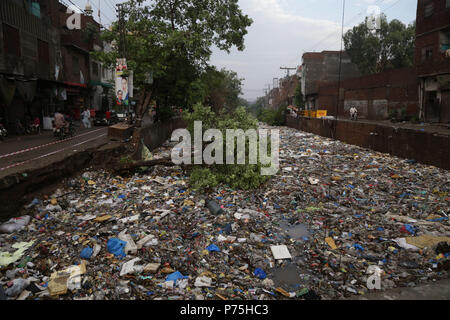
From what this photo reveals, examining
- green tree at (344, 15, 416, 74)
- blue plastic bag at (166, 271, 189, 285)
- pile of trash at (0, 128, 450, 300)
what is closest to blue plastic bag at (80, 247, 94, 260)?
pile of trash at (0, 128, 450, 300)

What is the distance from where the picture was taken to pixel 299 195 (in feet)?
23.5

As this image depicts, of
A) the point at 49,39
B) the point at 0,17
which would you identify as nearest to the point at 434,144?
the point at 0,17

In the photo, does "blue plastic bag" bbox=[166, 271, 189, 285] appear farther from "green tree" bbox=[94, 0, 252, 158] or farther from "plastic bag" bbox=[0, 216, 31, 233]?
"green tree" bbox=[94, 0, 252, 158]

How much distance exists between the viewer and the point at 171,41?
42.1 ft

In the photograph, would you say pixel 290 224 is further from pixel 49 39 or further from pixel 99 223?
pixel 49 39

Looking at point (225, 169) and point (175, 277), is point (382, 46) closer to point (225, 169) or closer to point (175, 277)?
point (225, 169)

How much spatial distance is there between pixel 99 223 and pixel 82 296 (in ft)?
6.74

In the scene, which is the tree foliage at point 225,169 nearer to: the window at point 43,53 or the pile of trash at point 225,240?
the pile of trash at point 225,240

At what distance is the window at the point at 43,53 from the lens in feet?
56.9

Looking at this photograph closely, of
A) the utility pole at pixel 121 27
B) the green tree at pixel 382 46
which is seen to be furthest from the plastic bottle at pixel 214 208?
the green tree at pixel 382 46

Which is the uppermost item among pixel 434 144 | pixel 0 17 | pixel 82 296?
pixel 0 17

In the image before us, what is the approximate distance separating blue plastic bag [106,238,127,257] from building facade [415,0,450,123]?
20036 mm

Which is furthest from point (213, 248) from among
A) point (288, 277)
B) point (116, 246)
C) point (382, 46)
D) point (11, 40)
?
point (382, 46)
